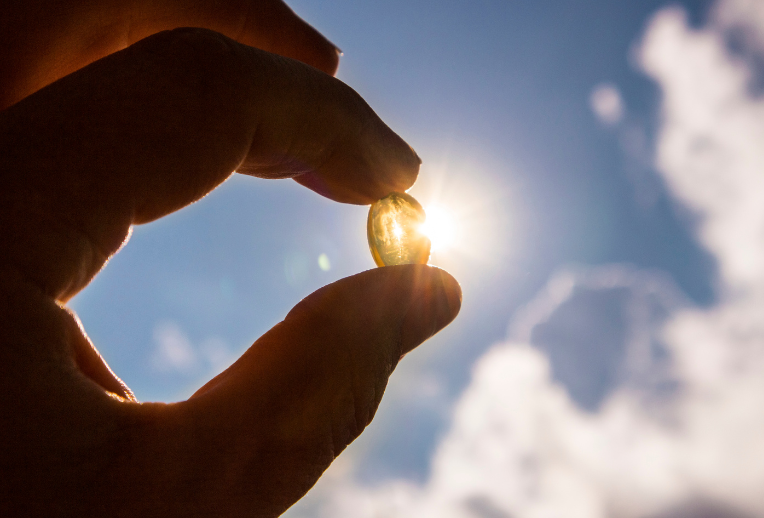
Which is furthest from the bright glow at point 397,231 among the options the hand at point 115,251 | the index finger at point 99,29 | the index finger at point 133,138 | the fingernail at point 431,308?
the index finger at point 99,29

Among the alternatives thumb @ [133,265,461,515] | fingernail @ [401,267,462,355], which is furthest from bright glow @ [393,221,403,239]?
thumb @ [133,265,461,515]

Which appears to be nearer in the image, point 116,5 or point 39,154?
point 39,154

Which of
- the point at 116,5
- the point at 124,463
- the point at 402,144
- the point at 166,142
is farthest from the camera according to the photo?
the point at 402,144

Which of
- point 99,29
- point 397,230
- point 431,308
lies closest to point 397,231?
point 397,230

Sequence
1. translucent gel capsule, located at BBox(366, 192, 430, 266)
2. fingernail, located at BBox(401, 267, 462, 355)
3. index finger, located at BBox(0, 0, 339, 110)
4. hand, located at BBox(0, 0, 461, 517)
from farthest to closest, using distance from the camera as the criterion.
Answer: translucent gel capsule, located at BBox(366, 192, 430, 266) → fingernail, located at BBox(401, 267, 462, 355) → index finger, located at BBox(0, 0, 339, 110) → hand, located at BBox(0, 0, 461, 517)

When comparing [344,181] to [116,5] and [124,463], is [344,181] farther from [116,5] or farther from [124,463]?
[124,463]

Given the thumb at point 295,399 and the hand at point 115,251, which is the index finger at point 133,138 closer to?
the hand at point 115,251

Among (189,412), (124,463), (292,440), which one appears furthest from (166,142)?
(292,440)

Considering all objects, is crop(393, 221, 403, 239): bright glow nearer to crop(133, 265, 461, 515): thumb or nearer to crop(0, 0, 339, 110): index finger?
crop(133, 265, 461, 515): thumb
